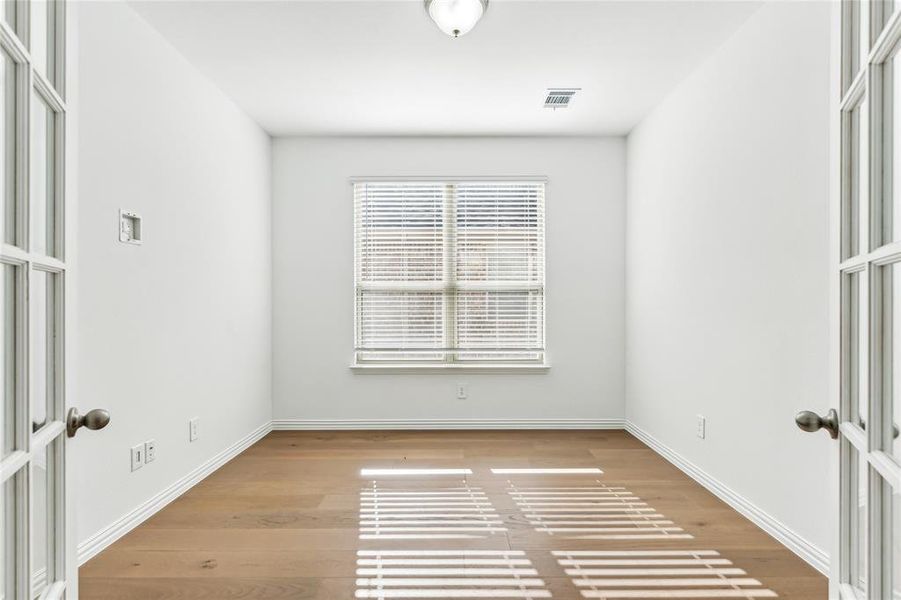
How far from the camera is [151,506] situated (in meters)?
2.45

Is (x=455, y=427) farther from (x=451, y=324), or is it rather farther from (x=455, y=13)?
(x=455, y=13)

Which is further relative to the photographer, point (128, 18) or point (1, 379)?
point (128, 18)

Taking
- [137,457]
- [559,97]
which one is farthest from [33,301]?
[559,97]

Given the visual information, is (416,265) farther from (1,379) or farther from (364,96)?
(1,379)

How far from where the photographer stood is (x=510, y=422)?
4.10 meters

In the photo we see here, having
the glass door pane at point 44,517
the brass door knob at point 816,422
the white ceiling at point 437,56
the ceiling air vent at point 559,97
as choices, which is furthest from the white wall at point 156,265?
the ceiling air vent at point 559,97

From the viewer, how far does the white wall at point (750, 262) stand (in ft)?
6.42

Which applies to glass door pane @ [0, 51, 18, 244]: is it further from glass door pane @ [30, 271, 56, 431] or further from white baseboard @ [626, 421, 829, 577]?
white baseboard @ [626, 421, 829, 577]

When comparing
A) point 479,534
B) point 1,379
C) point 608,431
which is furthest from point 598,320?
point 1,379

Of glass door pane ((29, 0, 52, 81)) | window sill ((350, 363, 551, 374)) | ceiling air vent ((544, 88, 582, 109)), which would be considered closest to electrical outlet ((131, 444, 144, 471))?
window sill ((350, 363, 551, 374))

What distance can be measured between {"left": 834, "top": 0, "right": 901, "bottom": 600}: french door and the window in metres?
3.15

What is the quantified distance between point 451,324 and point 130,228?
2.42m

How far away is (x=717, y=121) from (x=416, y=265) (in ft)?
7.67

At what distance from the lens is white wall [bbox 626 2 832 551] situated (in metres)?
1.96
